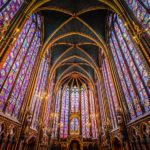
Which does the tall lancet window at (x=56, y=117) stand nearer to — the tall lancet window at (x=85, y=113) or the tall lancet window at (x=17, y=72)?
the tall lancet window at (x=85, y=113)

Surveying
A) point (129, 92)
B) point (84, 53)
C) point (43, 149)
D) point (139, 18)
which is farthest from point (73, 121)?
point (139, 18)

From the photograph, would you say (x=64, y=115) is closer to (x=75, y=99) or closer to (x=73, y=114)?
(x=73, y=114)

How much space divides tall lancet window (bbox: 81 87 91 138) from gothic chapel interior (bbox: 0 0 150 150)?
0.18m

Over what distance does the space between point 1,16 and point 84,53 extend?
14.1 metres

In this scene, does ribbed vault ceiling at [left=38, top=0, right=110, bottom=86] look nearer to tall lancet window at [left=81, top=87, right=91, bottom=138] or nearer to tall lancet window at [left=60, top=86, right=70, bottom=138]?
tall lancet window at [left=60, top=86, right=70, bottom=138]

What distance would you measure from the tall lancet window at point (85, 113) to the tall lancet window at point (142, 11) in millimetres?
18177

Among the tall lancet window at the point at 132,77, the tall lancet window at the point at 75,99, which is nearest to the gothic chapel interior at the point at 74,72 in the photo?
the tall lancet window at the point at 132,77

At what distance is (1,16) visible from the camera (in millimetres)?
8031

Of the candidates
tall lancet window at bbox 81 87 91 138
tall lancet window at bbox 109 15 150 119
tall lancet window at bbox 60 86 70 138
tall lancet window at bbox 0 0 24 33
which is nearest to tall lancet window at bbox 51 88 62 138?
tall lancet window at bbox 60 86 70 138

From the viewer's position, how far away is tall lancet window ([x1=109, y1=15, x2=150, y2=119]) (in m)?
8.35

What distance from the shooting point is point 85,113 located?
927 inches

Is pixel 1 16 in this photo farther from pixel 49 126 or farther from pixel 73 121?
pixel 73 121

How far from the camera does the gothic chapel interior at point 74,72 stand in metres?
8.39

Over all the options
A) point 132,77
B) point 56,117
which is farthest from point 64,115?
point 132,77
